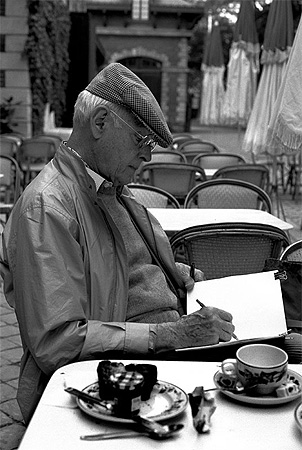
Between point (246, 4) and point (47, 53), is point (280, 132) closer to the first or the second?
point (246, 4)

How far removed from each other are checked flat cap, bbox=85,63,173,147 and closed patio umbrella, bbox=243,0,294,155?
5944mm

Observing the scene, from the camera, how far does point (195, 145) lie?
11008 millimetres

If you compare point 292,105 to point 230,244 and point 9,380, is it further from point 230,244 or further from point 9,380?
point 9,380

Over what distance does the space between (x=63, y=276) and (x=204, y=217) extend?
2.52 metres

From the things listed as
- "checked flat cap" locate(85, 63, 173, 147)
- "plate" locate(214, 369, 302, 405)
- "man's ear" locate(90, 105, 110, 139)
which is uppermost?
"checked flat cap" locate(85, 63, 173, 147)

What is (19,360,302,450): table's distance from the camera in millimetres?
1454

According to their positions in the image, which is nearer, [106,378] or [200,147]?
[106,378]

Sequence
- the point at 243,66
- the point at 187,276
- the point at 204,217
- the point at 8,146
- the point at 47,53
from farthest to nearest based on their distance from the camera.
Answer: the point at 47,53 → the point at 243,66 → the point at 8,146 → the point at 204,217 → the point at 187,276

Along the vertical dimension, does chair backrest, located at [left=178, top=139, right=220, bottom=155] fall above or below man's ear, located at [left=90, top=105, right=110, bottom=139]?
below

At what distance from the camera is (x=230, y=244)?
352cm

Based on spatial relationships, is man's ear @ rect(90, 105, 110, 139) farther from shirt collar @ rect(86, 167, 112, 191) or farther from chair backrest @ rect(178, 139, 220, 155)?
chair backrest @ rect(178, 139, 220, 155)

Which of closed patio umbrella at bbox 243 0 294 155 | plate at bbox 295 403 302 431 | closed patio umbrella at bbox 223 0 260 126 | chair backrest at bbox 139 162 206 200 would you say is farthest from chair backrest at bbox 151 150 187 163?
plate at bbox 295 403 302 431

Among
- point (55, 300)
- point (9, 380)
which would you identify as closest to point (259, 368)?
point (55, 300)

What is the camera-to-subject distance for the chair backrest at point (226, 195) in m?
5.17
